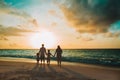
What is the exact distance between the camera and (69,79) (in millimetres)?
11477

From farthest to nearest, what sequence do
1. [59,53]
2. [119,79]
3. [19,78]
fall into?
1. [59,53]
2. [119,79]
3. [19,78]

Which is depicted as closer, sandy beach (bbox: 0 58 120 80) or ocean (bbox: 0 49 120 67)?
sandy beach (bbox: 0 58 120 80)

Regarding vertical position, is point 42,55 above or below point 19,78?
above

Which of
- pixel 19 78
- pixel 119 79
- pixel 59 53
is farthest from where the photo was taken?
pixel 59 53

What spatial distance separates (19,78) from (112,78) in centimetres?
565

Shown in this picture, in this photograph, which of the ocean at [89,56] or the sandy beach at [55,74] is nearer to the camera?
the sandy beach at [55,74]

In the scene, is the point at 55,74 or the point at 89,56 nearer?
the point at 55,74

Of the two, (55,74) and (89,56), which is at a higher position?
(89,56)

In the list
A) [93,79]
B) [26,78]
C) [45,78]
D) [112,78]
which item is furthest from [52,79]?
[112,78]

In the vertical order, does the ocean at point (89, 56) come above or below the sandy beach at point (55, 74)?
above

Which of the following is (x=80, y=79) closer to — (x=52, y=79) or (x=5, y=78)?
(x=52, y=79)

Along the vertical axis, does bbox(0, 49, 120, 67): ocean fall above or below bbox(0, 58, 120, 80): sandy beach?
above

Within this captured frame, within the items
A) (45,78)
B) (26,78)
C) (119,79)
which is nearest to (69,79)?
(45,78)

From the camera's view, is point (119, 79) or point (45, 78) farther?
point (119, 79)
